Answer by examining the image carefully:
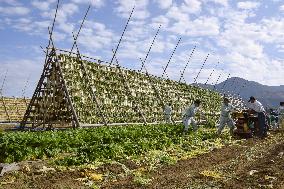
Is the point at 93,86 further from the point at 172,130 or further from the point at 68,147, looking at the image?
the point at 68,147

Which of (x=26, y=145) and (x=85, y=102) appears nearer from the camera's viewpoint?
(x=26, y=145)

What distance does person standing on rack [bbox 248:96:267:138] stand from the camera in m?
21.5

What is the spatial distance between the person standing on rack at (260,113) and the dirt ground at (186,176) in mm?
8601

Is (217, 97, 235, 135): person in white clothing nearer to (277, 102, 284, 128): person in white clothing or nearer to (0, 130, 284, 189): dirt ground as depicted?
(277, 102, 284, 128): person in white clothing

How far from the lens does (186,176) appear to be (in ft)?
32.1

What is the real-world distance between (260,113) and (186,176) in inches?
517

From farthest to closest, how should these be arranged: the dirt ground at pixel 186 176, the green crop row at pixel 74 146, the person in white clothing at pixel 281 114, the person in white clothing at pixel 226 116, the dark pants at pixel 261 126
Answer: the person in white clothing at pixel 281 114
the person in white clothing at pixel 226 116
the dark pants at pixel 261 126
the green crop row at pixel 74 146
the dirt ground at pixel 186 176

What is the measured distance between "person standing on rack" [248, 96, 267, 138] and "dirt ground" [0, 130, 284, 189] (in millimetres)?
8601

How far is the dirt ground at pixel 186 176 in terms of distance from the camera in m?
8.81

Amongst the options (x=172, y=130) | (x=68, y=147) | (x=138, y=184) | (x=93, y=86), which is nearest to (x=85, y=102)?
(x=93, y=86)

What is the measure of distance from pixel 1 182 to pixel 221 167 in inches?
212

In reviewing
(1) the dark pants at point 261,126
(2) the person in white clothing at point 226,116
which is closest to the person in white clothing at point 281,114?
(1) the dark pants at point 261,126

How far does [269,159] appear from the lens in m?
12.7

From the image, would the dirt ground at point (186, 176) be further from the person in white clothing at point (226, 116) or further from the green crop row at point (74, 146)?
the person in white clothing at point (226, 116)
